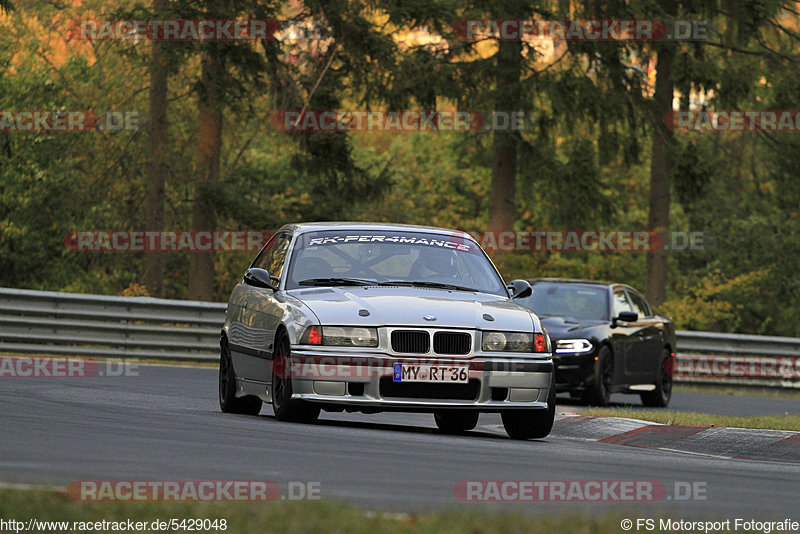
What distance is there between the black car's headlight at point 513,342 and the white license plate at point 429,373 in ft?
0.90

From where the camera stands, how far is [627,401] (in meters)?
22.8

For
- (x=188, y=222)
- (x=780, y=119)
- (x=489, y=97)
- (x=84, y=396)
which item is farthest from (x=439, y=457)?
(x=188, y=222)

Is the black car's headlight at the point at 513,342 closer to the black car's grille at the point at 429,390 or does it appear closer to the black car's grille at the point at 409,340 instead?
the black car's grille at the point at 429,390

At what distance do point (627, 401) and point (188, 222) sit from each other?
77.8 ft

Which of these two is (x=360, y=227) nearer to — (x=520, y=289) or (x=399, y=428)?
(x=520, y=289)

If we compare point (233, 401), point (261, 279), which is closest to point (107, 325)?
point (233, 401)

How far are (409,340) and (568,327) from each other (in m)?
8.45

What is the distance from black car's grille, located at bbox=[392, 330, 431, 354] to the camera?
442 inches

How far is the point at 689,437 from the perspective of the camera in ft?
43.0

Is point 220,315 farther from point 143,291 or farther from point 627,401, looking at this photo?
point 143,291

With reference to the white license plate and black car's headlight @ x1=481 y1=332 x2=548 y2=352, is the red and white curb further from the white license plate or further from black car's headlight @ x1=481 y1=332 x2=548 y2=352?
the white license plate

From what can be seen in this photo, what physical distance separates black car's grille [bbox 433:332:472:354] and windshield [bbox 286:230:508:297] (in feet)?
3.81

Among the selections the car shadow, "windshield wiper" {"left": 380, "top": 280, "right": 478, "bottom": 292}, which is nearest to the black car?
the car shadow

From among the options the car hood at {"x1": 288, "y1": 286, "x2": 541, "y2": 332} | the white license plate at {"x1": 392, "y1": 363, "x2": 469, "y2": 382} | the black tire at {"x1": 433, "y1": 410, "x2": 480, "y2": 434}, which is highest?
the car hood at {"x1": 288, "y1": 286, "x2": 541, "y2": 332}
